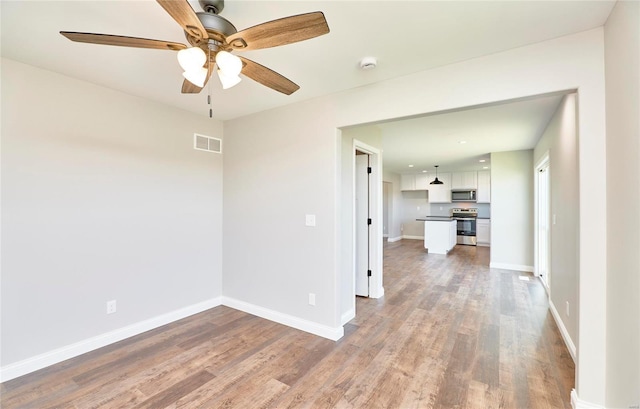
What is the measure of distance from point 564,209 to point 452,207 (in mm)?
6995

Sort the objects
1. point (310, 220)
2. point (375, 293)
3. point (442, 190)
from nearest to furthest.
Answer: point (310, 220) → point (375, 293) → point (442, 190)

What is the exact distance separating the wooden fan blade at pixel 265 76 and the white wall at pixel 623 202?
1744 millimetres

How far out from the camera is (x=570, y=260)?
101 inches

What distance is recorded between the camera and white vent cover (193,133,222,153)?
3.38m

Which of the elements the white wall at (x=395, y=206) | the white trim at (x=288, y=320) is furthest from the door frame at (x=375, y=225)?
the white wall at (x=395, y=206)

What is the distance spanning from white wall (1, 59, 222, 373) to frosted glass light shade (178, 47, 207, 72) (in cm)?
187

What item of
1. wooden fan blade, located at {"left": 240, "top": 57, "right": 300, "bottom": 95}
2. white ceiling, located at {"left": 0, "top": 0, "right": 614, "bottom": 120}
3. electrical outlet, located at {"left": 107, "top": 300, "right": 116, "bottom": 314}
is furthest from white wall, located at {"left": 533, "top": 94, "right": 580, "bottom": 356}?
electrical outlet, located at {"left": 107, "top": 300, "right": 116, "bottom": 314}

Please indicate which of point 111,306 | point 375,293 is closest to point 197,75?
point 111,306

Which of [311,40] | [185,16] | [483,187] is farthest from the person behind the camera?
[483,187]

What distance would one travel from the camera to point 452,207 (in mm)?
9500

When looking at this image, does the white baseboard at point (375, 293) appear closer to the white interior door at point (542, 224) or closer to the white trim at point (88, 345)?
the white trim at point (88, 345)

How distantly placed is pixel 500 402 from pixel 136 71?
12.2 feet

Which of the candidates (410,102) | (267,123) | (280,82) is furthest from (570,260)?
(267,123)

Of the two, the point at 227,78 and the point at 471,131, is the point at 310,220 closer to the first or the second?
the point at 227,78
